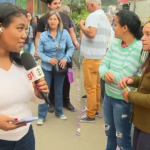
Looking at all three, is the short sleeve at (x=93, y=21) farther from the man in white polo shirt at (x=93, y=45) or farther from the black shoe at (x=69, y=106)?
the black shoe at (x=69, y=106)

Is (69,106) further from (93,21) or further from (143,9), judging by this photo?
(143,9)

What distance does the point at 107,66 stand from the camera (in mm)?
2746

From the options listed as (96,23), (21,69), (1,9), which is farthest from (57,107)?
(1,9)

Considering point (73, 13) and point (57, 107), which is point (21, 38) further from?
point (73, 13)

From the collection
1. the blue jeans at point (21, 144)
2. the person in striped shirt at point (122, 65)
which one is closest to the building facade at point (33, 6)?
the person in striped shirt at point (122, 65)

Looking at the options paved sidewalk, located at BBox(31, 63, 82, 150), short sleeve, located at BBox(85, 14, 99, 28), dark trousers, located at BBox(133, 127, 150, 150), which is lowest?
paved sidewalk, located at BBox(31, 63, 82, 150)

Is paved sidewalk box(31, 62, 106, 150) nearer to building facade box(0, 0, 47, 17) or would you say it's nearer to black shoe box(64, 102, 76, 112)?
black shoe box(64, 102, 76, 112)

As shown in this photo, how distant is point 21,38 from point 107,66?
1.30m

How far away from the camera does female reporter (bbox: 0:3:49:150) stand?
1648 millimetres

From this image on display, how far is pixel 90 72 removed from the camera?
4059 millimetres

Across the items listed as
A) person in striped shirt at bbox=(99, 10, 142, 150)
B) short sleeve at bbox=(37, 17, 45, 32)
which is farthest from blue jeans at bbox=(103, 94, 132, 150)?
short sleeve at bbox=(37, 17, 45, 32)

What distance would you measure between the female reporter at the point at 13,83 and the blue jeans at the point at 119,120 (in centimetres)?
103

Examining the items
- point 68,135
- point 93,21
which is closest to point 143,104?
point 68,135

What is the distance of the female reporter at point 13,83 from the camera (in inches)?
64.9
